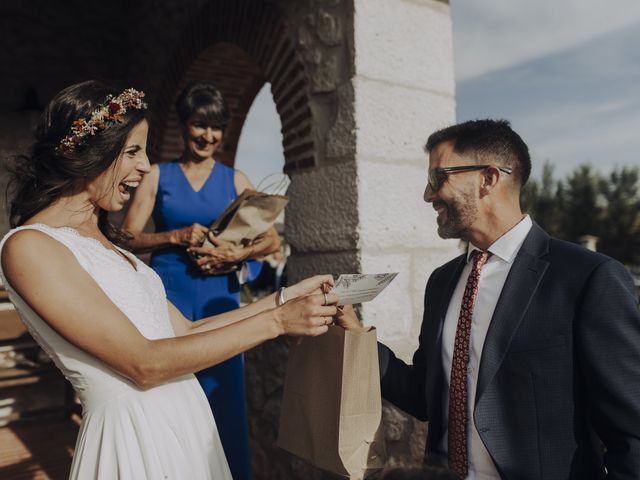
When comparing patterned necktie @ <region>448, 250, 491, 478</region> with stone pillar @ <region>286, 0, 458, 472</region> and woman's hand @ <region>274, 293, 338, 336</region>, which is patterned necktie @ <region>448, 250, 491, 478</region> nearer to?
woman's hand @ <region>274, 293, 338, 336</region>

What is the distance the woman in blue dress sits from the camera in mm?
2609

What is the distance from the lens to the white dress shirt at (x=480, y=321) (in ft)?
5.17

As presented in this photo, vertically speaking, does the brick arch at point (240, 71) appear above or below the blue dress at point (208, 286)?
above

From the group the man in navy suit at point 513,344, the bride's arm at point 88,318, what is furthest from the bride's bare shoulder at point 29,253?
the man in navy suit at point 513,344

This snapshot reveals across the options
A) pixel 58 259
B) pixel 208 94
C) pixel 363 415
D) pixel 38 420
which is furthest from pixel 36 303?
pixel 38 420

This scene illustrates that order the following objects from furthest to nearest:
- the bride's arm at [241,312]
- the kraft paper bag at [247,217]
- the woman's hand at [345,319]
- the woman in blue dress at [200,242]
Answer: the woman in blue dress at [200,242]
the kraft paper bag at [247,217]
the bride's arm at [241,312]
the woman's hand at [345,319]

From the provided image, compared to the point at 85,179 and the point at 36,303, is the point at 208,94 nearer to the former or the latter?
the point at 85,179

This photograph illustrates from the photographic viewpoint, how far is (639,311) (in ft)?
4.48

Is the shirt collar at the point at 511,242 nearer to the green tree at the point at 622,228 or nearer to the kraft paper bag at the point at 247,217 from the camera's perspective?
the kraft paper bag at the point at 247,217

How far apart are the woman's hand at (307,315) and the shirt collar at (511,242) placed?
58 centimetres

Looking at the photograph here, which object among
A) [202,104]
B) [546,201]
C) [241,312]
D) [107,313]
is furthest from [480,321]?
[546,201]

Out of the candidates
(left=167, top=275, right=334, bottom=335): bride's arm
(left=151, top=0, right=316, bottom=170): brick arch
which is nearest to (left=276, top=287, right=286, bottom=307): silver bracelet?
(left=167, top=275, right=334, bottom=335): bride's arm

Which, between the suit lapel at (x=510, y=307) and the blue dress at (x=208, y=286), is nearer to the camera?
the suit lapel at (x=510, y=307)

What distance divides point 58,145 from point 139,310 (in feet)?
1.79
